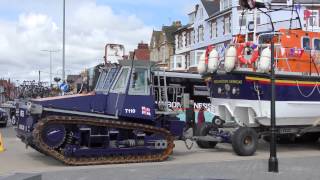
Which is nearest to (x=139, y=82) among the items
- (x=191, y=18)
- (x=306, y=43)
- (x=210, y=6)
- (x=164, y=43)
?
(x=306, y=43)

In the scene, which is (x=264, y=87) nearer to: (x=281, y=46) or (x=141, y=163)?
(x=281, y=46)

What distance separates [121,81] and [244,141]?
14.5ft

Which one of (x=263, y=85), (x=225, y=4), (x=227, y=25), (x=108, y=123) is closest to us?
(x=108, y=123)

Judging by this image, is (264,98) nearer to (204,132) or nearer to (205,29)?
(204,132)

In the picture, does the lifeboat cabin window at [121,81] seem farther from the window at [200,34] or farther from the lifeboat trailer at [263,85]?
the window at [200,34]

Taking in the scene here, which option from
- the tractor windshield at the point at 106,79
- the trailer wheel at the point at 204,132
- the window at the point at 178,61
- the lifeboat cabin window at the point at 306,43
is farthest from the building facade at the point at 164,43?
the tractor windshield at the point at 106,79

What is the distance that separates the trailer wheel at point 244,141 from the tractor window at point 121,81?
398cm

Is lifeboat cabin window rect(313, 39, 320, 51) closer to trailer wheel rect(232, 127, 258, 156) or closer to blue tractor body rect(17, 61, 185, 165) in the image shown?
trailer wheel rect(232, 127, 258, 156)

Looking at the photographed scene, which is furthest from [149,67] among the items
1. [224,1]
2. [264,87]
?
[224,1]

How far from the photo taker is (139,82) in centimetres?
1688

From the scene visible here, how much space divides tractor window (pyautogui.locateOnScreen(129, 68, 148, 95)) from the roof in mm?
47339

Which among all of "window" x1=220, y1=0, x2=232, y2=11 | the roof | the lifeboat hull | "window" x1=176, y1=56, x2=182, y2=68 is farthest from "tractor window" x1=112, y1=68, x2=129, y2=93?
"window" x1=176, y1=56, x2=182, y2=68

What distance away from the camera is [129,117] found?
16.6 metres

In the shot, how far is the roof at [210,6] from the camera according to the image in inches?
2520
